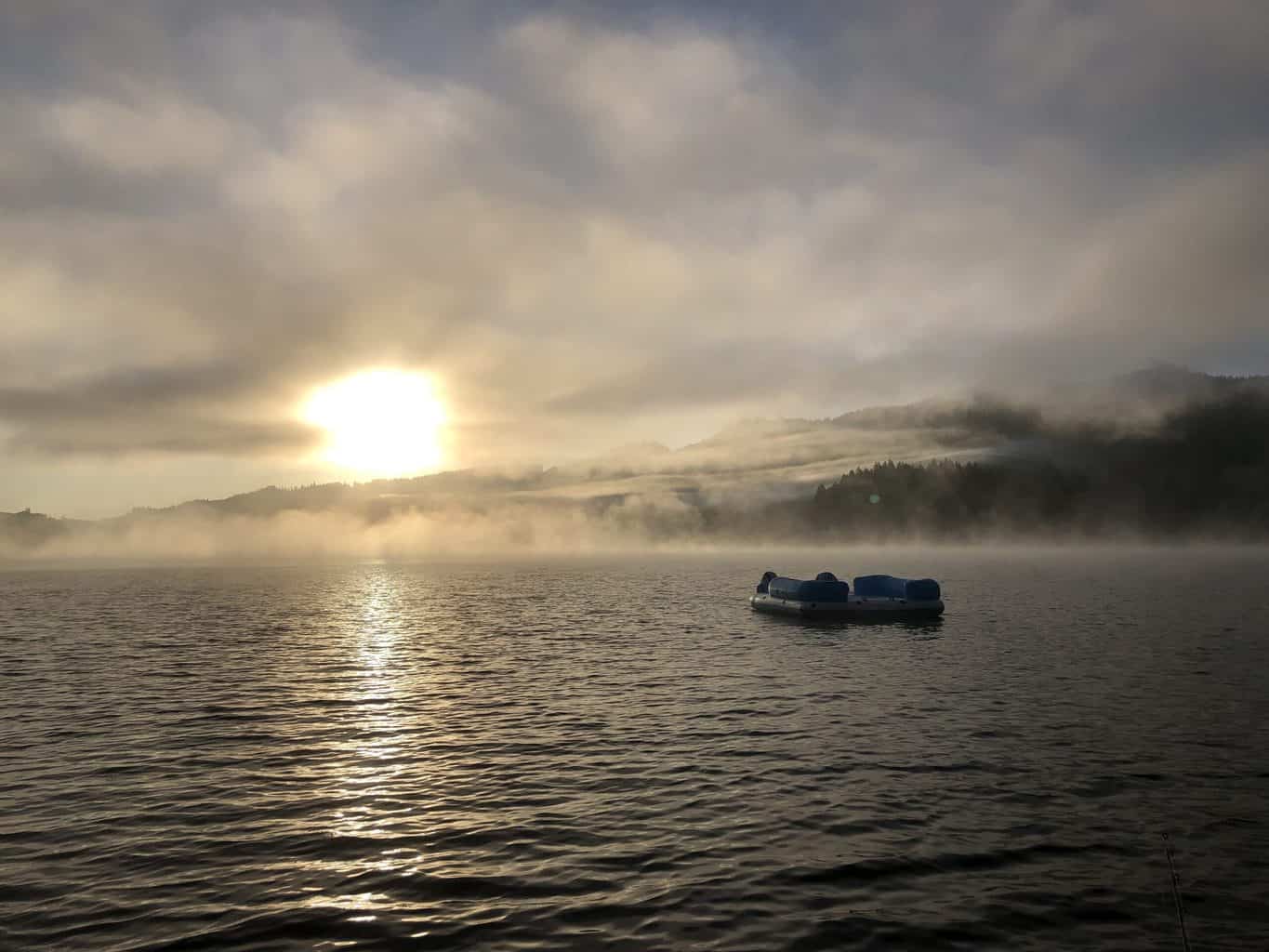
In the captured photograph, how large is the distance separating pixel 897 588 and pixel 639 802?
64.5 metres

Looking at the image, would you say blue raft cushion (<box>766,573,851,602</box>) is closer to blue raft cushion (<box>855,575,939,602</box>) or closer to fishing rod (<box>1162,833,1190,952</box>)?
blue raft cushion (<box>855,575,939,602</box>)

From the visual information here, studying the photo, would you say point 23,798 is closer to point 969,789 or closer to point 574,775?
point 574,775

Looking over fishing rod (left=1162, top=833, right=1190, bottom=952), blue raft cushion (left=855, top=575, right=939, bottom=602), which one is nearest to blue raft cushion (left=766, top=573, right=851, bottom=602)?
blue raft cushion (left=855, top=575, right=939, bottom=602)

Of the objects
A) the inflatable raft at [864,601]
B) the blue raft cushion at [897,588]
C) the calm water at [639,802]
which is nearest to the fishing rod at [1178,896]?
the calm water at [639,802]

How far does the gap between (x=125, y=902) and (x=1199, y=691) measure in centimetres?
4558

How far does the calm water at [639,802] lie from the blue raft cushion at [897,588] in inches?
923

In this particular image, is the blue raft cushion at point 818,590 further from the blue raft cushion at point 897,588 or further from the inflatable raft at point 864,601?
the blue raft cushion at point 897,588

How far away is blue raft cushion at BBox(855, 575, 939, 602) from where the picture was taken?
7712cm

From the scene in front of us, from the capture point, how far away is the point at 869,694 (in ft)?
130

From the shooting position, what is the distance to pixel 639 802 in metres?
22.2

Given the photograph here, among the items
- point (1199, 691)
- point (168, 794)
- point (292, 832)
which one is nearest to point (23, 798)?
point (168, 794)

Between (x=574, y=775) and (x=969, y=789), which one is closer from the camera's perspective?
(x=969, y=789)

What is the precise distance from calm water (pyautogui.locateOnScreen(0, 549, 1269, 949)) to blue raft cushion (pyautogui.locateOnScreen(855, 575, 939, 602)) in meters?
23.4

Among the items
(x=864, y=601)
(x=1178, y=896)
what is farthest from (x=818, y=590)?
(x=1178, y=896)
